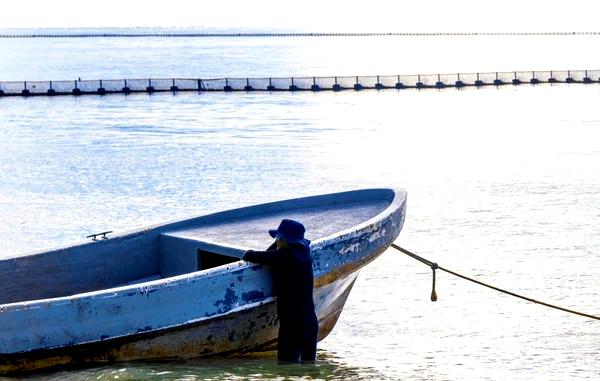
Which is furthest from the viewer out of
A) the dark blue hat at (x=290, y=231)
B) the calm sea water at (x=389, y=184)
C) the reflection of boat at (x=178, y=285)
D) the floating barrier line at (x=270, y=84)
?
the floating barrier line at (x=270, y=84)

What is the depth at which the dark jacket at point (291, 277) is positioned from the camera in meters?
13.5

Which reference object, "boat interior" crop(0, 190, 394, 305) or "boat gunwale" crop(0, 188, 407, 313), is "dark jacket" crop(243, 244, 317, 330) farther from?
"boat interior" crop(0, 190, 394, 305)

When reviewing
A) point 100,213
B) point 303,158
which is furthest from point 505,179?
point 100,213

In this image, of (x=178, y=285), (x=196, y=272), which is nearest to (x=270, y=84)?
(x=196, y=272)

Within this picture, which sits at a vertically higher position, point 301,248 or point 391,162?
point 301,248

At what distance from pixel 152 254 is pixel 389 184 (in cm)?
2633

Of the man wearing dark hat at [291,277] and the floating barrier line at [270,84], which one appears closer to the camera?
the man wearing dark hat at [291,277]

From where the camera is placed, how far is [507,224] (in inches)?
1215

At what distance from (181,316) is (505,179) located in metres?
30.1

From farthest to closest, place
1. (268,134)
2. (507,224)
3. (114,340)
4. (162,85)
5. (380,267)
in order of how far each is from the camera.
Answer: (162,85) → (268,134) → (507,224) → (380,267) → (114,340)

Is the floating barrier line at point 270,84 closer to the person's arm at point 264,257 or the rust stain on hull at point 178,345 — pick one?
the rust stain on hull at point 178,345

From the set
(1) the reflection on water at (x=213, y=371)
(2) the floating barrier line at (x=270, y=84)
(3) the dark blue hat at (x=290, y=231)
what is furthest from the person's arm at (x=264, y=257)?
(2) the floating barrier line at (x=270, y=84)

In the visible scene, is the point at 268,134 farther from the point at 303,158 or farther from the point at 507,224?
the point at 507,224

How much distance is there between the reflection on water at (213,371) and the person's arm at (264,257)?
4.50ft
